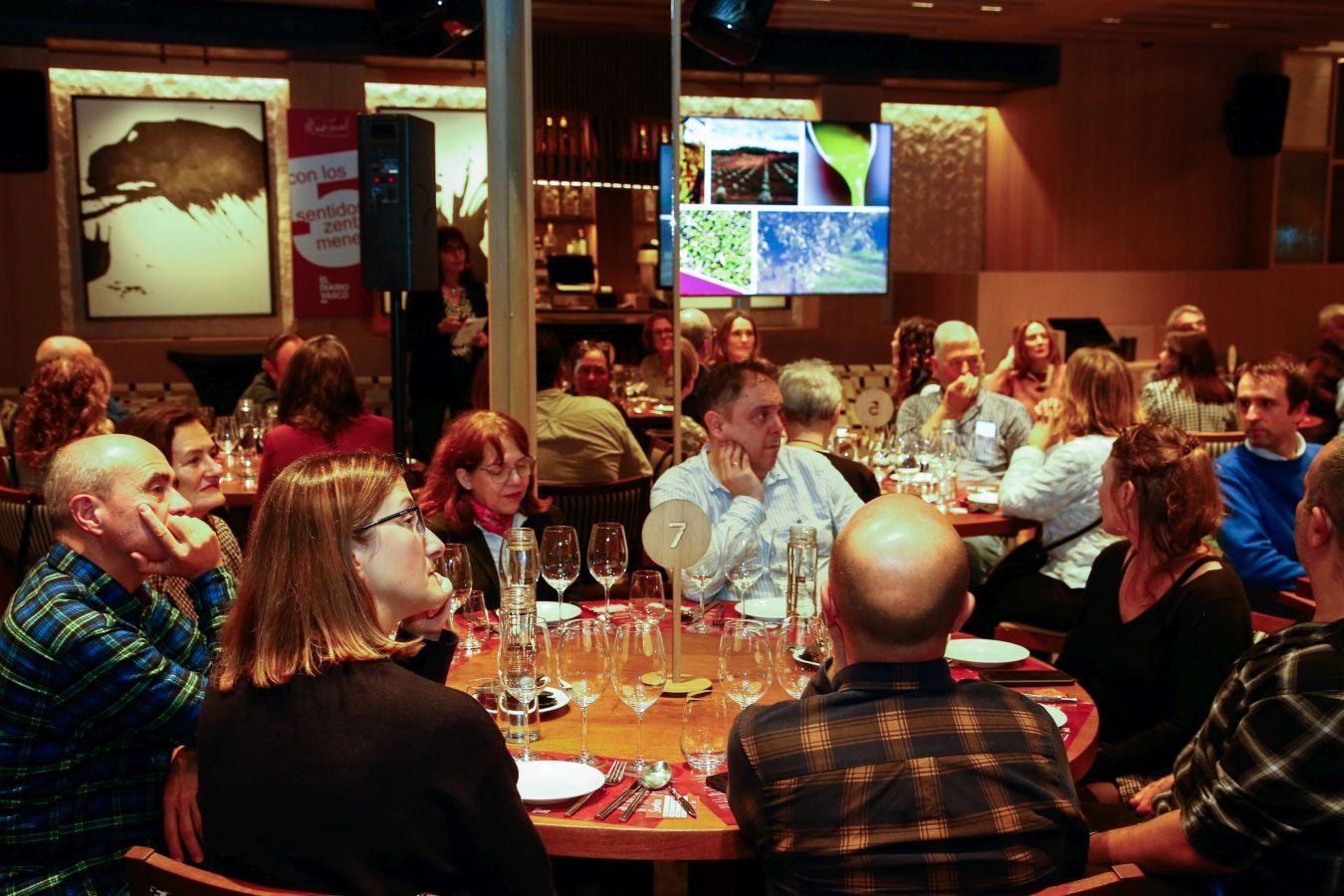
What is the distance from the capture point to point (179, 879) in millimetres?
1730

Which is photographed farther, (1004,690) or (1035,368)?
(1035,368)

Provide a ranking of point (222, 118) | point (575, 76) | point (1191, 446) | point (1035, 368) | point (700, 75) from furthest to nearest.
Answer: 1. point (700, 75)
2. point (222, 118)
3. point (575, 76)
4. point (1035, 368)
5. point (1191, 446)

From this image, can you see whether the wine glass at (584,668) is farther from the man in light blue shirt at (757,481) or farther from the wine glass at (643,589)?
the man in light blue shirt at (757,481)

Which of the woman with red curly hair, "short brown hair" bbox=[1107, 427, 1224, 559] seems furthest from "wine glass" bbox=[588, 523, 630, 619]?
the woman with red curly hair

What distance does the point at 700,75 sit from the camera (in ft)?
34.7

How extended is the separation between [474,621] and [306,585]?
1.20 meters

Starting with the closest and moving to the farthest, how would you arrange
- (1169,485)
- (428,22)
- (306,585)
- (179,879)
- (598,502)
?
(179,879)
(306,585)
(1169,485)
(598,502)
(428,22)

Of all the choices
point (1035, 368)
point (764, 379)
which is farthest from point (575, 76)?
point (764, 379)

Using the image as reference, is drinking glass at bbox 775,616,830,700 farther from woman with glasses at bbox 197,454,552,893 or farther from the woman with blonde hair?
the woman with blonde hair

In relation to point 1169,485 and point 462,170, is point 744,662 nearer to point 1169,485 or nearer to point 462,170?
point 1169,485

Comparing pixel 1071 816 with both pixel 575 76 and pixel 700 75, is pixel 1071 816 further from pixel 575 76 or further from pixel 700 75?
pixel 700 75

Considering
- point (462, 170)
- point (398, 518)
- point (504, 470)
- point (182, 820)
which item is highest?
point (462, 170)

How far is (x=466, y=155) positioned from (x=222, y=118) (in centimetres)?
181

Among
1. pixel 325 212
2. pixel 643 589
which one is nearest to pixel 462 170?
pixel 325 212
